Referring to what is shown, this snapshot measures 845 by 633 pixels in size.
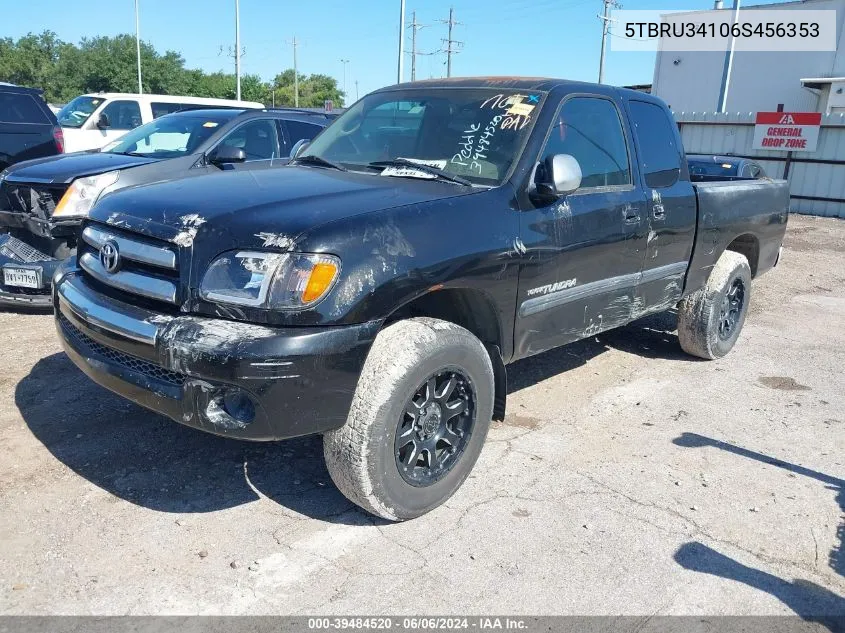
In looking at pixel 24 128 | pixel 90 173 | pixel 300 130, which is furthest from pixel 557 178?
pixel 24 128

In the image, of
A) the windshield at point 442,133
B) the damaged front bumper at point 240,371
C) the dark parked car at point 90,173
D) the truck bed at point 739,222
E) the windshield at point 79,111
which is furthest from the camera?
the windshield at point 79,111

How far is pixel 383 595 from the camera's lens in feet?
9.14

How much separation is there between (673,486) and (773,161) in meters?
16.0

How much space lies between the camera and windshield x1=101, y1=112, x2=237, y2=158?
7.20 m

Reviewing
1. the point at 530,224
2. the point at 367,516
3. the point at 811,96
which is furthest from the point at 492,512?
the point at 811,96

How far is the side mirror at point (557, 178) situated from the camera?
11.6ft

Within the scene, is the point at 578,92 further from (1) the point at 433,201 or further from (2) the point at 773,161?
(2) the point at 773,161

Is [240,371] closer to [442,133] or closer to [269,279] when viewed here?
[269,279]

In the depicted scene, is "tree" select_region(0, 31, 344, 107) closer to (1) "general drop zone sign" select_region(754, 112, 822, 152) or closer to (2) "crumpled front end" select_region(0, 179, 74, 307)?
(1) "general drop zone sign" select_region(754, 112, 822, 152)

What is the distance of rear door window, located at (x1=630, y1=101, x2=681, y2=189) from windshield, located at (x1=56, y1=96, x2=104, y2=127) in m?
11.0

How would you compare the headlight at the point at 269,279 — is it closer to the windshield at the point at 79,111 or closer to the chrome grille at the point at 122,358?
the chrome grille at the point at 122,358

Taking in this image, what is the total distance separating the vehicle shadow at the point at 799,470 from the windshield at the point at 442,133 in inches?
79.9

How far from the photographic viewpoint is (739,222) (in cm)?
565

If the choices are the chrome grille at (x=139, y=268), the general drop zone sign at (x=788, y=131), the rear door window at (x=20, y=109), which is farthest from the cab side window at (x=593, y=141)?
the general drop zone sign at (x=788, y=131)
